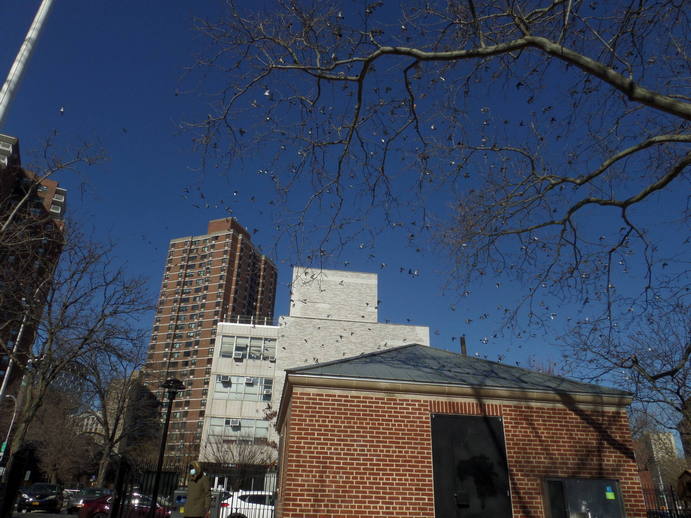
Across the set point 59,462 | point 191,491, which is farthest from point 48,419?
point 191,491

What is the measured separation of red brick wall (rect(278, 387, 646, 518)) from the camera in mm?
9109

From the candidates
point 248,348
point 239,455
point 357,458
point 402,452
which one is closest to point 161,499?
point 357,458

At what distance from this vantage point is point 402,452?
953cm

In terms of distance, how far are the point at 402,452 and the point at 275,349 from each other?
1482 inches

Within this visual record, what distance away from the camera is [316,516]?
889cm

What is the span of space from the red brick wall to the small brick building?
2 centimetres

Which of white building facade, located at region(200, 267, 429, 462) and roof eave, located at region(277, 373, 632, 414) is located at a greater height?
white building facade, located at region(200, 267, 429, 462)

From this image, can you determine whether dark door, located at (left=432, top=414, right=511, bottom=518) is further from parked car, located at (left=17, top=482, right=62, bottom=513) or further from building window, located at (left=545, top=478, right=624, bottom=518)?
parked car, located at (left=17, top=482, right=62, bottom=513)

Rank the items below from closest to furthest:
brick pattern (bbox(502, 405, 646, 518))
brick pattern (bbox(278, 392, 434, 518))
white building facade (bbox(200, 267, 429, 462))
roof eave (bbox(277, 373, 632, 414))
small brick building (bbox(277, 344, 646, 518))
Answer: brick pattern (bbox(278, 392, 434, 518)), small brick building (bbox(277, 344, 646, 518)), brick pattern (bbox(502, 405, 646, 518)), roof eave (bbox(277, 373, 632, 414)), white building facade (bbox(200, 267, 429, 462))

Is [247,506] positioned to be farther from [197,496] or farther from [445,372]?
[445,372]

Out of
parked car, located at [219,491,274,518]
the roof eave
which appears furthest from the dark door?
parked car, located at [219,491,274,518]

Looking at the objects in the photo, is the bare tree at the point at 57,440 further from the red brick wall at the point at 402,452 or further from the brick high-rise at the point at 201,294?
the brick high-rise at the point at 201,294

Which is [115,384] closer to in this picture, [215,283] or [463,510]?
[463,510]

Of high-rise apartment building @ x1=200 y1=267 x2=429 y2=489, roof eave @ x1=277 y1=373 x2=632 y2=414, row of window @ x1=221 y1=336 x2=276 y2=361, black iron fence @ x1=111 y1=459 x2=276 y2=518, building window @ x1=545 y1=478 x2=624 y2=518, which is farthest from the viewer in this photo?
row of window @ x1=221 y1=336 x2=276 y2=361
